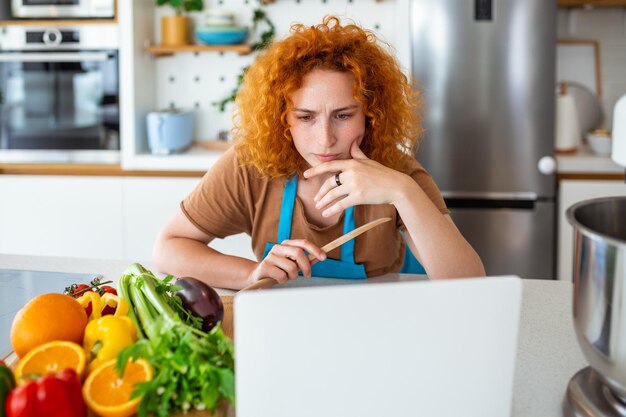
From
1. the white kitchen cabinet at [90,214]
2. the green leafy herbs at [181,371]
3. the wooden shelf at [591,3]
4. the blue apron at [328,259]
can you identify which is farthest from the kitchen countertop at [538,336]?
the wooden shelf at [591,3]

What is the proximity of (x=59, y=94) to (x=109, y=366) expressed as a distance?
258 centimetres

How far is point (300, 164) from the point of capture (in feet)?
6.02

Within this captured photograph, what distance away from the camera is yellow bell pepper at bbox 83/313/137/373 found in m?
1.02

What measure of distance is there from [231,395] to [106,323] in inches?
9.3

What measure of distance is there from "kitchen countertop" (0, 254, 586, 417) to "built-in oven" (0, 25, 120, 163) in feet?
5.15

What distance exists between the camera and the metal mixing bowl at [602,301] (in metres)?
0.87

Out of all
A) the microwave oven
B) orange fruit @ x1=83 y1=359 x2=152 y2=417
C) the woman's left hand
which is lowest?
orange fruit @ x1=83 y1=359 x2=152 y2=417

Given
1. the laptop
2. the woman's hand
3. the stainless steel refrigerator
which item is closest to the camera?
the laptop

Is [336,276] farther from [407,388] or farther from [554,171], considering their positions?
[554,171]

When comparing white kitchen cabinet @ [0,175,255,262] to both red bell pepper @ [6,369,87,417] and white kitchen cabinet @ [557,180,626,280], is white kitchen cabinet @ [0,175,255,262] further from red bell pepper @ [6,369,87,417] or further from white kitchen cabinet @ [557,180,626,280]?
red bell pepper @ [6,369,87,417]

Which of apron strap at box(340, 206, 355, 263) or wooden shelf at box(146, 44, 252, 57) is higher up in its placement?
wooden shelf at box(146, 44, 252, 57)

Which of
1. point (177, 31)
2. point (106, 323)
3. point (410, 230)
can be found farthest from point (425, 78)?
point (106, 323)

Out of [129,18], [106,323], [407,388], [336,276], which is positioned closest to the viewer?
[407,388]

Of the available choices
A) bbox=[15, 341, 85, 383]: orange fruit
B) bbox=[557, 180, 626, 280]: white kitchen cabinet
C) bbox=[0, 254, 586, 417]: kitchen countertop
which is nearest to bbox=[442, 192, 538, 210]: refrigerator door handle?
bbox=[557, 180, 626, 280]: white kitchen cabinet
